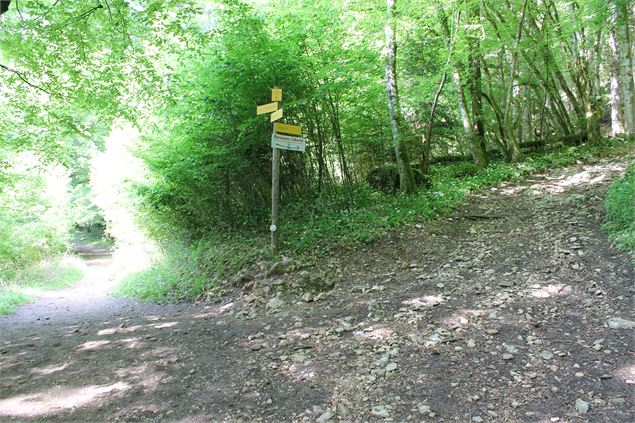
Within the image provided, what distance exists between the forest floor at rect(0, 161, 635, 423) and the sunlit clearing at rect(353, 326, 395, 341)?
2cm

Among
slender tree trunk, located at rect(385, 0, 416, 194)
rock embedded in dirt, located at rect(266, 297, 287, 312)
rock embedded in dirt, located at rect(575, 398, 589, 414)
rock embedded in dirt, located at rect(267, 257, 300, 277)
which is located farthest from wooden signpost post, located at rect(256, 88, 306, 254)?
rock embedded in dirt, located at rect(575, 398, 589, 414)

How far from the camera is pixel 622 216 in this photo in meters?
5.04

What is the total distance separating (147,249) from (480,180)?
455 inches

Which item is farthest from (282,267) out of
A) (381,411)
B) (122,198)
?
(122,198)

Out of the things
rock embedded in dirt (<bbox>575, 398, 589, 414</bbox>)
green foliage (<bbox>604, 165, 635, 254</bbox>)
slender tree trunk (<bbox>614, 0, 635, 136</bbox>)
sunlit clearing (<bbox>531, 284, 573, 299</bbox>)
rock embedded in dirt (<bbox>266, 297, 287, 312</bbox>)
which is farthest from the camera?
slender tree trunk (<bbox>614, 0, 635, 136</bbox>)

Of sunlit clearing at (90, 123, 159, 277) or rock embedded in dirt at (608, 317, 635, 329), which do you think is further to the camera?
sunlit clearing at (90, 123, 159, 277)

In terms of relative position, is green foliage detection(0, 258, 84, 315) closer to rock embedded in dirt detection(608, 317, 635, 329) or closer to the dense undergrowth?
the dense undergrowth

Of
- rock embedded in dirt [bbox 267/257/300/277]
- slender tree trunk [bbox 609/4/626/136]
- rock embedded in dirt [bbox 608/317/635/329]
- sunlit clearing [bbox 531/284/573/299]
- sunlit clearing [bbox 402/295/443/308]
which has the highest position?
slender tree trunk [bbox 609/4/626/136]

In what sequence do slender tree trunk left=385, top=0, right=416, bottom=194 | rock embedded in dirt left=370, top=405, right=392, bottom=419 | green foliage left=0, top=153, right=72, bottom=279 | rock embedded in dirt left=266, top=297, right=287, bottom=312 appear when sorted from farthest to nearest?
green foliage left=0, top=153, right=72, bottom=279 < slender tree trunk left=385, top=0, right=416, bottom=194 < rock embedded in dirt left=266, top=297, right=287, bottom=312 < rock embedded in dirt left=370, top=405, right=392, bottom=419

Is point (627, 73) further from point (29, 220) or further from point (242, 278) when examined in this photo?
point (29, 220)

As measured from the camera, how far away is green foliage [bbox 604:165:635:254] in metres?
4.54

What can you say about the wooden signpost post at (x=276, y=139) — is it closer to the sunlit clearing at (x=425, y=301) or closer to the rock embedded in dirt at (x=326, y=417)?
the sunlit clearing at (x=425, y=301)

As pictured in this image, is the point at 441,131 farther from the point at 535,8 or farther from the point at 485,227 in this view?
the point at 485,227

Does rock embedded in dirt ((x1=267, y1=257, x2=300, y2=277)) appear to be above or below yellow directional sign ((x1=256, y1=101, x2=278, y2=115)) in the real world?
below
